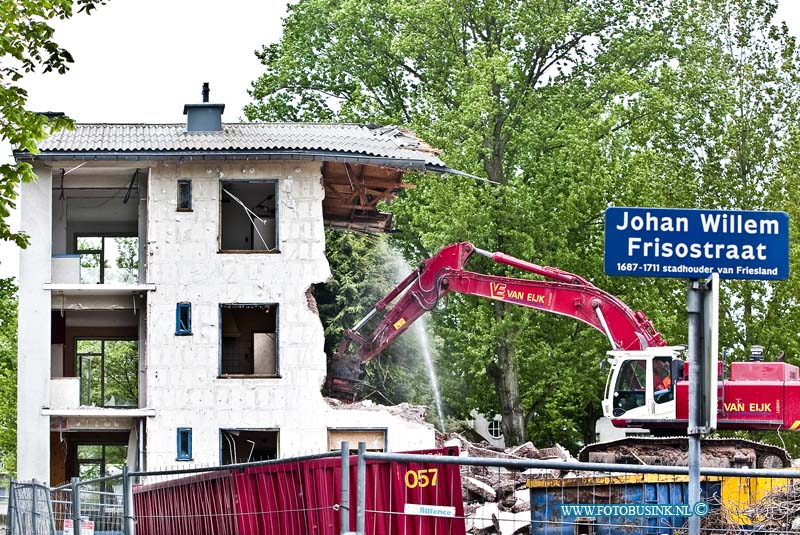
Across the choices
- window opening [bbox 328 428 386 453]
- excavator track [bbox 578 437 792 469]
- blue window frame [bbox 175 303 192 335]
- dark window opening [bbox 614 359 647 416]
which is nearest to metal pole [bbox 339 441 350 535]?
excavator track [bbox 578 437 792 469]

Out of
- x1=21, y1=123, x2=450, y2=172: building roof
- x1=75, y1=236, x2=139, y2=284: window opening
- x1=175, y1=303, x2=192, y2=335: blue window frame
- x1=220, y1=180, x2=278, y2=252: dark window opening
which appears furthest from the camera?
x1=75, y1=236, x2=139, y2=284: window opening

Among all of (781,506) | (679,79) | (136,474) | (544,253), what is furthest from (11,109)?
(679,79)

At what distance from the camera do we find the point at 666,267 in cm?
1015

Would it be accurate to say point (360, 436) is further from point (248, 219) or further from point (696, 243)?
point (696, 243)

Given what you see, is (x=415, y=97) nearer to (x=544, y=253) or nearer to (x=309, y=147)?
(x=544, y=253)

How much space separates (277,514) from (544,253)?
35.6 m

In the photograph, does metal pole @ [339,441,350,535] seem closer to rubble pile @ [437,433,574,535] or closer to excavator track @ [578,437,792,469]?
rubble pile @ [437,433,574,535]

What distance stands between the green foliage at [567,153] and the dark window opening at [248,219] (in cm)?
990

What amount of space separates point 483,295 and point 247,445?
6.98 m

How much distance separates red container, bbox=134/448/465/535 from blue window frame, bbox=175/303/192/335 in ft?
59.9

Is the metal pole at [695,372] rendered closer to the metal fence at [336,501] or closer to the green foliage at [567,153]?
the metal fence at [336,501]

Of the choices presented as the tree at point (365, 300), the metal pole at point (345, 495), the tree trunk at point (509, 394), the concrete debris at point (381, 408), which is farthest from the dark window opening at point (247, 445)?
the metal pole at point (345, 495)

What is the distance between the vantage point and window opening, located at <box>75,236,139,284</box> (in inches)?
1693

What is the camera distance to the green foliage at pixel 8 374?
70000 millimetres
